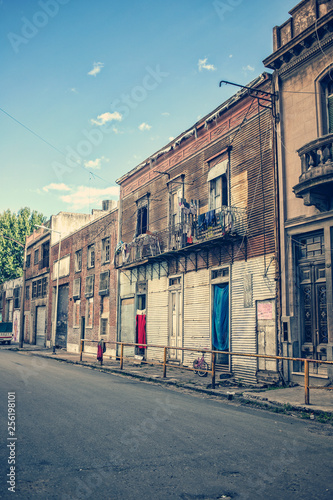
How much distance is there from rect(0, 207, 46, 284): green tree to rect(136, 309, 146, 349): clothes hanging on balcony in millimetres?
30937

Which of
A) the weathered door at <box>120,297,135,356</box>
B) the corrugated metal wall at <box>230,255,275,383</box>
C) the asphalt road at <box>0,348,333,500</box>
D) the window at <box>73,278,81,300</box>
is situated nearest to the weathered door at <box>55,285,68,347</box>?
the window at <box>73,278,81,300</box>

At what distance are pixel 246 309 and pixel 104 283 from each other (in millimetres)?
13371

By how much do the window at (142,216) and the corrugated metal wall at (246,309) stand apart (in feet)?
26.8

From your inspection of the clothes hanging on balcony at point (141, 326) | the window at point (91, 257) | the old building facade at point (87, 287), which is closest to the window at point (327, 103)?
the clothes hanging on balcony at point (141, 326)

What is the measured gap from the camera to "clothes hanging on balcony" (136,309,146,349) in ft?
70.4

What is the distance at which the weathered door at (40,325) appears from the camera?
128 ft

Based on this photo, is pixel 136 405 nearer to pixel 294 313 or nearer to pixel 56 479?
pixel 56 479

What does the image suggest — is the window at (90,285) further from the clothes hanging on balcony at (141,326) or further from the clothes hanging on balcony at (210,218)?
the clothes hanging on balcony at (210,218)

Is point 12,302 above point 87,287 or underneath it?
underneath

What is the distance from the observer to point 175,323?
62.6 feet

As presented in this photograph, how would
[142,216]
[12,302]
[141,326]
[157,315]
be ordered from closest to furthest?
[157,315]
[141,326]
[142,216]
[12,302]

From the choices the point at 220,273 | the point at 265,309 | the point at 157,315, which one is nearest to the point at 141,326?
the point at 157,315

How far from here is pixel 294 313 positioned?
12.6m

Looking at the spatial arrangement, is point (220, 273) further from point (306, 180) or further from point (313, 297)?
point (306, 180)
